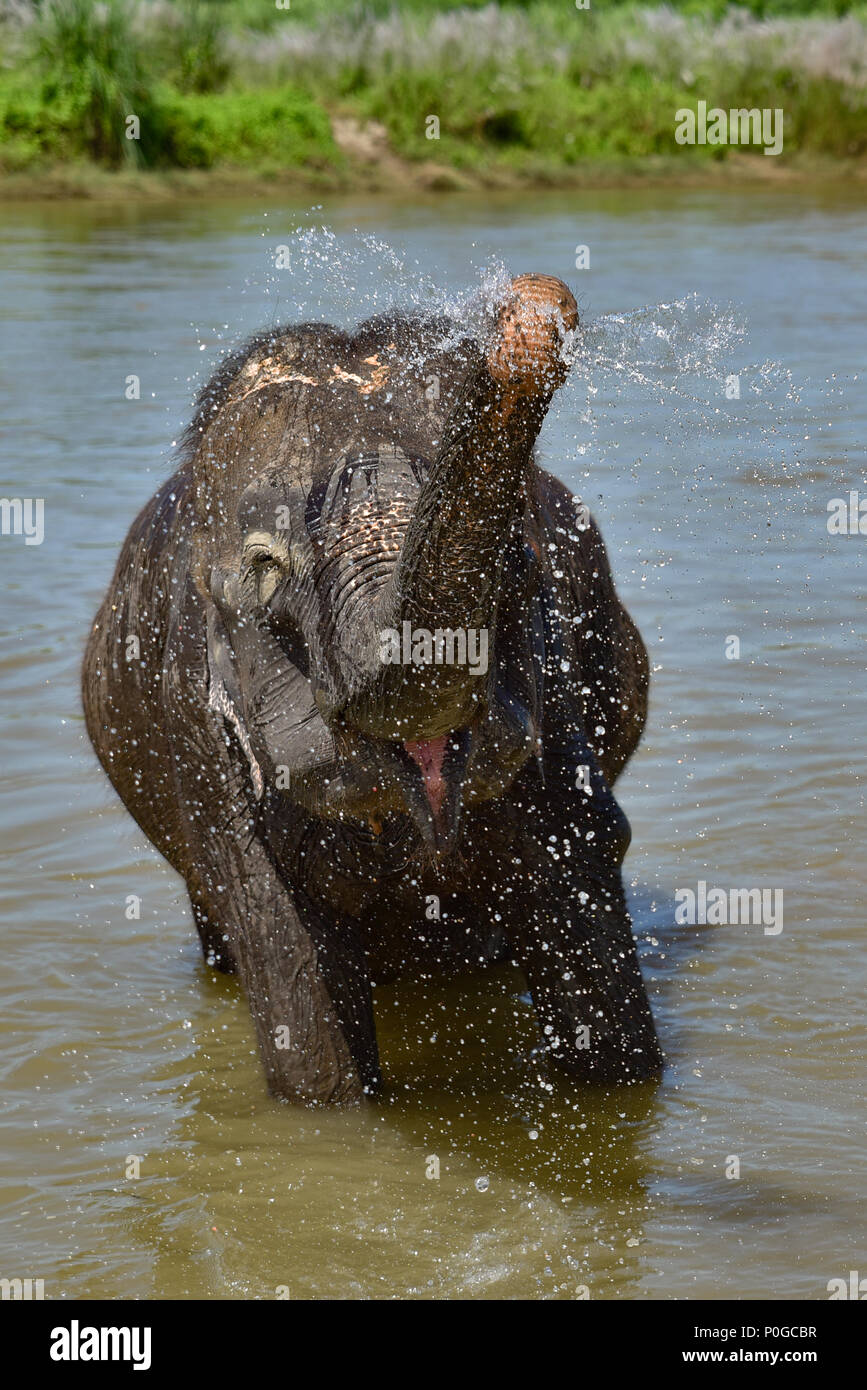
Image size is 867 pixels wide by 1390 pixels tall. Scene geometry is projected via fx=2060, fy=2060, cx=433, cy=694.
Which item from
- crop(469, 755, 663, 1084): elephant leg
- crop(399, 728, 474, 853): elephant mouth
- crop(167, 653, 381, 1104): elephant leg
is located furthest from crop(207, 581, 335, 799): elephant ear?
crop(469, 755, 663, 1084): elephant leg

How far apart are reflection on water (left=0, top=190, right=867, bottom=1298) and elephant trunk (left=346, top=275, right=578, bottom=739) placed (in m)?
0.25

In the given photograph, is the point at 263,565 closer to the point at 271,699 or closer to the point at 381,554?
the point at 271,699

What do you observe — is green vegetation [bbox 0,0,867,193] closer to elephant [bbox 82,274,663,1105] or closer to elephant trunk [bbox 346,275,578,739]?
elephant [bbox 82,274,663,1105]

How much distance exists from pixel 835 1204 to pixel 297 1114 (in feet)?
4.04

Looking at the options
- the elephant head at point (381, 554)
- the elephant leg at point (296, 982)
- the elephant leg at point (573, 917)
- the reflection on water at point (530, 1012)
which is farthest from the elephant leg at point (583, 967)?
the elephant head at point (381, 554)

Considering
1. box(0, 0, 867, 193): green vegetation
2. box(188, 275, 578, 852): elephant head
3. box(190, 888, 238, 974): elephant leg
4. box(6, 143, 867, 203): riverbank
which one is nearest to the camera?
box(188, 275, 578, 852): elephant head

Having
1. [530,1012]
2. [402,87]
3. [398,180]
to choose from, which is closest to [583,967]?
[530,1012]

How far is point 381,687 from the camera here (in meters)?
3.49

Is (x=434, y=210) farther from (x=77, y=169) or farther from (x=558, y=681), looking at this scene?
(x=558, y=681)

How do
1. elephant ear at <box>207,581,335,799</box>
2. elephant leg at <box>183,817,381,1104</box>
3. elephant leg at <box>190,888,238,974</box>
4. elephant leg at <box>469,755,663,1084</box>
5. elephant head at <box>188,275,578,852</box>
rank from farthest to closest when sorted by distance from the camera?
elephant leg at <box>190,888,238,974</box> → elephant leg at <box>183,817,381,1104</box> → elephant leg at <box>469,755,663,1084</box> → elephant ear at <box>207,581,335,799</box> → elephant head at <box>188,275,578,852</box>

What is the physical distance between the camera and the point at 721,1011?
5426mm

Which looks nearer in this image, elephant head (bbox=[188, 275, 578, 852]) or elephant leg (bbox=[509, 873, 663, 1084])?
elephant head (bbox=[188, 275, 578, 852])

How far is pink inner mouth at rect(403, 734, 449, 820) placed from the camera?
3.64 m

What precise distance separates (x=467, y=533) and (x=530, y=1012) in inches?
97.7
